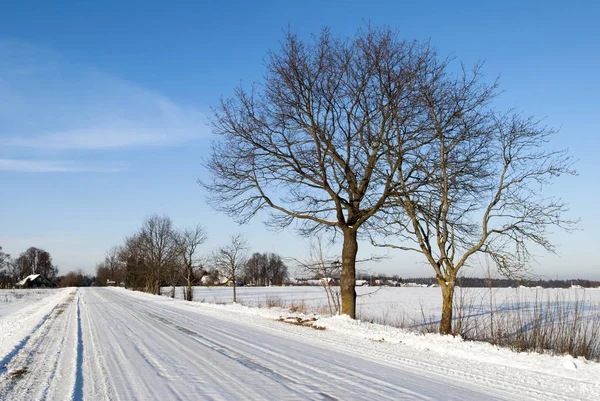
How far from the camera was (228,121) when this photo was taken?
15.5m

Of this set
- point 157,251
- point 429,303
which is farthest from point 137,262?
point 429,303

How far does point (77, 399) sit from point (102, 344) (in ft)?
17.2

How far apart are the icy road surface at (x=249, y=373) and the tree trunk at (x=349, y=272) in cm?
381

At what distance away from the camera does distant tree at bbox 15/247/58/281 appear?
142 m

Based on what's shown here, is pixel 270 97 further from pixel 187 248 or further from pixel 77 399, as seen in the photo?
pixel 187 248

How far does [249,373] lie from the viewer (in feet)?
23.2

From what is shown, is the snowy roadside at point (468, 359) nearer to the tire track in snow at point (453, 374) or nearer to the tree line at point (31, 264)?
the tire track in snow at point (453, 374)

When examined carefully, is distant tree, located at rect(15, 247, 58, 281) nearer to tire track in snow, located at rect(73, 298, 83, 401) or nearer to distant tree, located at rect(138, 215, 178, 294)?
distant tree, located at rect(138, 215, 178, 294)

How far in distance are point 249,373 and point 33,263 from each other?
16109cm

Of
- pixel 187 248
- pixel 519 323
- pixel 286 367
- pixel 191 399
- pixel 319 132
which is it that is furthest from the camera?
pixel 187 248

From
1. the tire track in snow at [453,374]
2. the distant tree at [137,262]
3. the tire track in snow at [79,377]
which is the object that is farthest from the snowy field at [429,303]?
the distant tree at [137,262]

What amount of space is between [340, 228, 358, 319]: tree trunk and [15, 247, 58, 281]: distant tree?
153 m

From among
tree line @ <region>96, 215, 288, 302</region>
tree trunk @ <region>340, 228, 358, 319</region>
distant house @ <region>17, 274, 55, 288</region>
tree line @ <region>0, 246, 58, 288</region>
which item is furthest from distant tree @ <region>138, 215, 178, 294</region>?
tree line @ <region>0, 246, 58, 288</region>

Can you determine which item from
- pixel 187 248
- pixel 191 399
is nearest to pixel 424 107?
pixel 191 399
